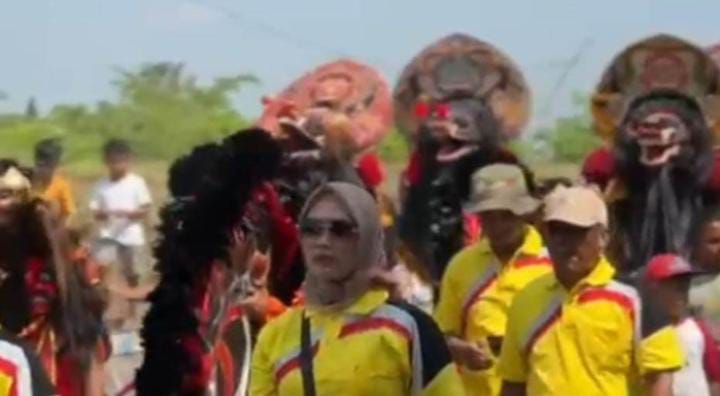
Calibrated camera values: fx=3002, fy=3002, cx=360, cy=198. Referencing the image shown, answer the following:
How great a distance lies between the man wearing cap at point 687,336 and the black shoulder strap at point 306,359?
124 inches

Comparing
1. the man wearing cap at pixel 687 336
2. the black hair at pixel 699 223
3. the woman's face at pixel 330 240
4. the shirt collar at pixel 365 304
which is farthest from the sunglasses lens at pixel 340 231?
the black hair at pixel 699 223

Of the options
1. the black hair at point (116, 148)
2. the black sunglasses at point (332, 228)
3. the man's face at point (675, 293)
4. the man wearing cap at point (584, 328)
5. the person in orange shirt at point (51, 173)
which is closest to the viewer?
the black sunglasses at point (332, 228)

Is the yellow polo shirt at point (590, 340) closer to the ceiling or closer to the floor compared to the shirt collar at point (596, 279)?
closer to the floor

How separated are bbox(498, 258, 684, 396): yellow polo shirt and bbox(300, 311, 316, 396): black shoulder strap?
194cm

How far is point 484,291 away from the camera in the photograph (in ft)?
40.3

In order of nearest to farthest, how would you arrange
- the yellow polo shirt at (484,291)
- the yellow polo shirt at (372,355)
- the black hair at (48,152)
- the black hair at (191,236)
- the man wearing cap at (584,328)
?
the yellow polo shirt at (372,355), the black hair at (191,236), the man wearing cap at (584,328), the yellow polo shirt at (484,291), the black hair at (48,152)

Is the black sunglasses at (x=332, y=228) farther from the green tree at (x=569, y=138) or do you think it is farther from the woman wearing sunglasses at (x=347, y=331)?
the green tree at (x=569, y=138)

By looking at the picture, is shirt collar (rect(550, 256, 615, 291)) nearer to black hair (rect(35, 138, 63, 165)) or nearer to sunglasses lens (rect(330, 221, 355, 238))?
sunglasses lens (rect(330, 221, 355, 238))

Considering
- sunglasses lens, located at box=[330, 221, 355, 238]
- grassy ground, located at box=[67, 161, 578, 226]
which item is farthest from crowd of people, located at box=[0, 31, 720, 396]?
grassy ground, located at box=[67, 161, 578, 226]

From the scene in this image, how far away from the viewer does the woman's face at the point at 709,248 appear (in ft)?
45.2

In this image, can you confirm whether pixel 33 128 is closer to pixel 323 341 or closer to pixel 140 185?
pixel 140 185

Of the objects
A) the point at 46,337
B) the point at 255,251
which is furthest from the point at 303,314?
the point at 46,337

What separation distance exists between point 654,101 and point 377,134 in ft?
4.51

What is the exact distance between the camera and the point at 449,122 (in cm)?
1466
